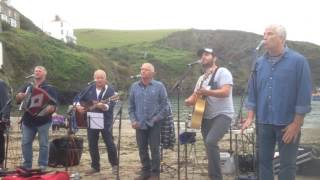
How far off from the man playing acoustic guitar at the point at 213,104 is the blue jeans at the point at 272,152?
135 centimetres

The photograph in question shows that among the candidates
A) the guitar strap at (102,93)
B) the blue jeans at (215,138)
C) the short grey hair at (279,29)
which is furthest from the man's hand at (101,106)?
the short grey hair at (279,29)

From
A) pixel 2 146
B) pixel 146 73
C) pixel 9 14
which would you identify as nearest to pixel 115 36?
pixel 9 14

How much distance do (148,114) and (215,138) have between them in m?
1.51

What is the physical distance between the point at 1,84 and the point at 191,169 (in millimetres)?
3657

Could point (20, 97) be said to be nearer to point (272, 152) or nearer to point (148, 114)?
point (148, 114)

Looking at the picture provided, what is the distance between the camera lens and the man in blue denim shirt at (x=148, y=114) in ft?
27.6

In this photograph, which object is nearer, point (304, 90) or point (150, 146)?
point (304, 90)

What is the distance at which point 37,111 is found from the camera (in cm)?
873

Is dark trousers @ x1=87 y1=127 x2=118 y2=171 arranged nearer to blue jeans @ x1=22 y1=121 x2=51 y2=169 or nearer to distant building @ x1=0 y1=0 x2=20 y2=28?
blue jeans @ x1=22 y1=121 x2=51 y2=169

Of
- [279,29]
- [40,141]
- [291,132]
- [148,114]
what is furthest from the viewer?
[40,141]

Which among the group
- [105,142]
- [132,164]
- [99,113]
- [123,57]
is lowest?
[132,164]

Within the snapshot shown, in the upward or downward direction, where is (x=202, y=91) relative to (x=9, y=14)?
downward

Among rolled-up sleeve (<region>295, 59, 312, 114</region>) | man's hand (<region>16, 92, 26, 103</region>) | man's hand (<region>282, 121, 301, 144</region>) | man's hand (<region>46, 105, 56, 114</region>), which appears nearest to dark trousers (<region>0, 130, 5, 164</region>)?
man's hand (<region>16, 92, 26, 103</region>)

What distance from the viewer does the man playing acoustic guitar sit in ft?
23.8
